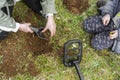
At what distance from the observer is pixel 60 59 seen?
2.51 m

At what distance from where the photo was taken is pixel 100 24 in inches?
105

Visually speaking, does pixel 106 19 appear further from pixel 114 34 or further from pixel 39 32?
pixel 39 32

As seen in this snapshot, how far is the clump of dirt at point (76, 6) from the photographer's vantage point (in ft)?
9.25

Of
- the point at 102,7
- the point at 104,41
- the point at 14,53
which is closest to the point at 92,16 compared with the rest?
the point at 102,7

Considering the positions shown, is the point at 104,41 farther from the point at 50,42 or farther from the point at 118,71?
the point at 50,42

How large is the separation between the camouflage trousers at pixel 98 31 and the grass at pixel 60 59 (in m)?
0.07

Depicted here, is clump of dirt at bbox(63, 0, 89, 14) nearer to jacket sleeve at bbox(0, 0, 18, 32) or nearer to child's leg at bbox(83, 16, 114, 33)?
child's leg at bbox(83, 16, 114, 33)

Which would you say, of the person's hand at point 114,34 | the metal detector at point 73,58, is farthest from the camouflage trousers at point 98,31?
the metal detector at point 73,58

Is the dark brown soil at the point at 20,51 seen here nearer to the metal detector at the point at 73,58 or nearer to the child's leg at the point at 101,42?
the metal detector at the point at 73,58

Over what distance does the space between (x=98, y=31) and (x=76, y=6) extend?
0.35 metres

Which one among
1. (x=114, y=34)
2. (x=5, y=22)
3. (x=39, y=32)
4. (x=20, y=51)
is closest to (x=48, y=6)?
(x=39, y=32)

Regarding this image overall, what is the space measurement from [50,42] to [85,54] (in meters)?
0.33

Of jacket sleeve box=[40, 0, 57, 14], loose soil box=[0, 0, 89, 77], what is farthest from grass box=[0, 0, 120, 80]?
jacket sleeve box=[40, 0, 57, 14]

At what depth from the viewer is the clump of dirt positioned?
2.82m
